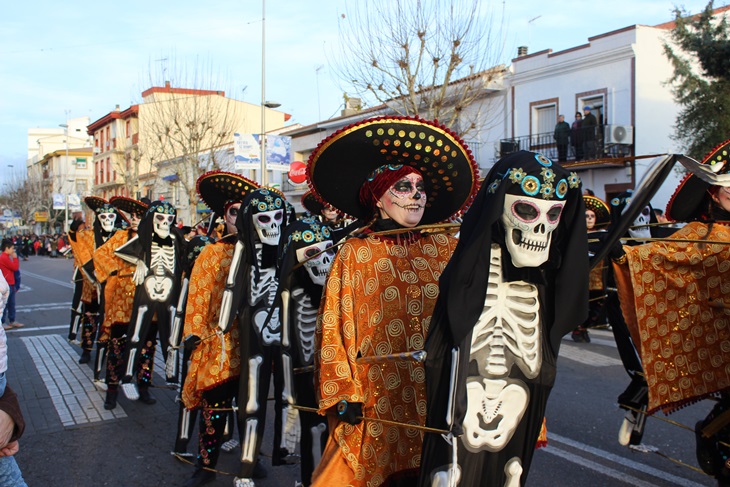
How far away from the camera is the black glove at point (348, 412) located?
9.56 feet

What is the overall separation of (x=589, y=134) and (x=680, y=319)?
62.8 feet

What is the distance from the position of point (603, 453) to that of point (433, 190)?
3151 millimetres

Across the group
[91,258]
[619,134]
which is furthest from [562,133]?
[91,258]

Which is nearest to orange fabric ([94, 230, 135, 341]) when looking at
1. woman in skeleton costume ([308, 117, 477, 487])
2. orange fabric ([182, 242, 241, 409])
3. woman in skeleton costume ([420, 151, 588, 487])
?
orange fabric ([182, 242, 241, 409])

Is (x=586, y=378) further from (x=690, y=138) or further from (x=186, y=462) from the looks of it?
(x=690, y=138)

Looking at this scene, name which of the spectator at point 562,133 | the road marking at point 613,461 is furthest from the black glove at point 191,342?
the spectator at point 562,133

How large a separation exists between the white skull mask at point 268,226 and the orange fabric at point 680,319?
240 centimetres

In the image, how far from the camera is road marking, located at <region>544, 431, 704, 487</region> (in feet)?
16.1

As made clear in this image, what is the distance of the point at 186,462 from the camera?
554cm

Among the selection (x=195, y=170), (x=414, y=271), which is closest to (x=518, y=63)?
(x=195, y=170)

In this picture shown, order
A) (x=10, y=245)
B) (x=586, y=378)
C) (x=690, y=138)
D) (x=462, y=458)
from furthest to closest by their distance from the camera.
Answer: (x=690, y=138), (x=10, y=245), (x=586, y=378), (x=462, y=458)

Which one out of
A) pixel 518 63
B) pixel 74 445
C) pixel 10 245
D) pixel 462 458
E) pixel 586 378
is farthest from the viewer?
pixel 518 63

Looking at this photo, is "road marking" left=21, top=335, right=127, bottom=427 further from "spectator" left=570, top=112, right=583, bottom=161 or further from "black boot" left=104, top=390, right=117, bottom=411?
"spectator" left=570, top=112, right=583, bottom=161

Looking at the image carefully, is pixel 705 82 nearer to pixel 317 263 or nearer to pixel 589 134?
pixel 589 134
